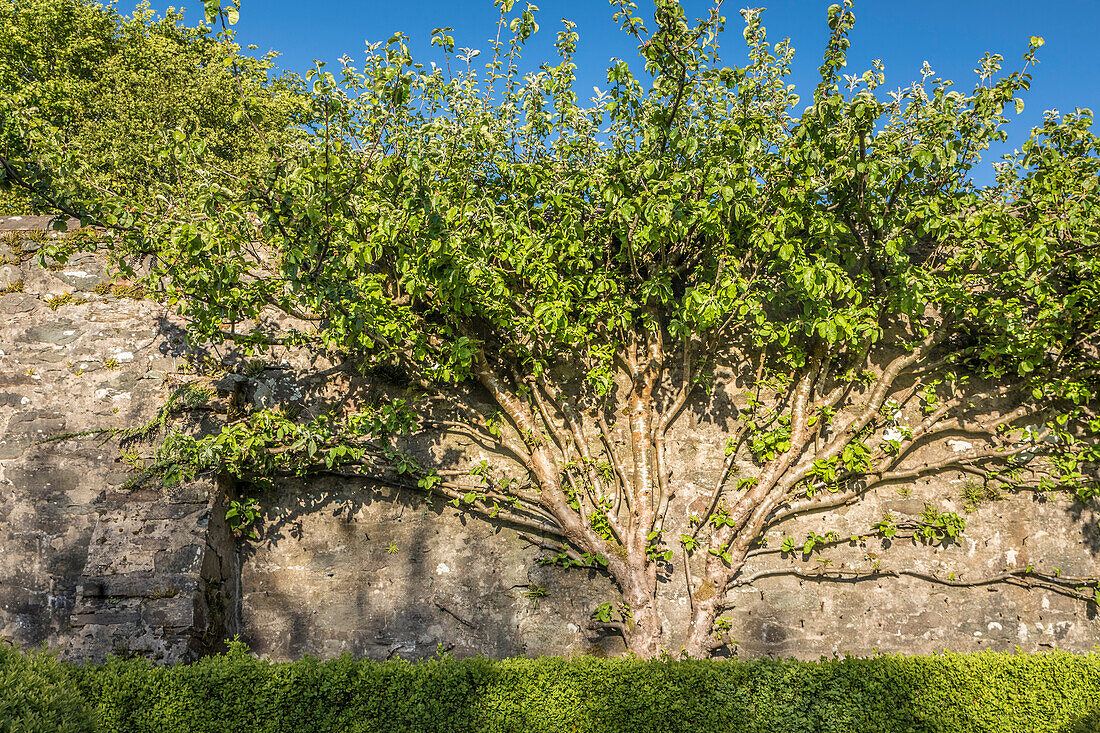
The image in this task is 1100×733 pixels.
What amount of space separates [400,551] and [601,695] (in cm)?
199

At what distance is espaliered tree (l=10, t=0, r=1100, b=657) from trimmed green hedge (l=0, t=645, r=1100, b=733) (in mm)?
903

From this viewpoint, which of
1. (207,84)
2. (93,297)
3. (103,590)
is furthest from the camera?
(207,84)

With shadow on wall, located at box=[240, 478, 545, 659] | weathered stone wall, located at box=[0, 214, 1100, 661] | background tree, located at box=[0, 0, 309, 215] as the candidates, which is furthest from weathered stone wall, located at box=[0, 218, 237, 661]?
background tree, located at box=[0, 0, 309, 215]

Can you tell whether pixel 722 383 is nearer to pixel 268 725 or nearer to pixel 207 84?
pixel 268 725

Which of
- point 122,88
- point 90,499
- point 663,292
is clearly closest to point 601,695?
point 663,292

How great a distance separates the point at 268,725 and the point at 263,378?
2.68 m

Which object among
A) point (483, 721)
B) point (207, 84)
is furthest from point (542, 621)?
point (207, 84)

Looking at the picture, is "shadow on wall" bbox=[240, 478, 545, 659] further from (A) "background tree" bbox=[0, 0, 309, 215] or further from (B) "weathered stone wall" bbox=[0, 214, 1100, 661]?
(A) "background tree" bbox=[0, 0, 309, 215]

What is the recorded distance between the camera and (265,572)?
209 inches

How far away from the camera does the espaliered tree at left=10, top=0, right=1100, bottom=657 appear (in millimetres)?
4500

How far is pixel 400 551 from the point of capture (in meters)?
5.34

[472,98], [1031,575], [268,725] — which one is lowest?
[268,725]

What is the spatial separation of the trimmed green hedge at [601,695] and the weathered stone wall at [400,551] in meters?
→ 0.96

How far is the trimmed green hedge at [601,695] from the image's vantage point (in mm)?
3953
